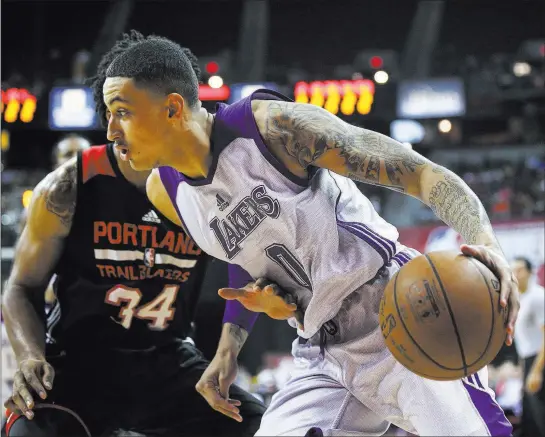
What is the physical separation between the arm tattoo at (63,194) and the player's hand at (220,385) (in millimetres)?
865

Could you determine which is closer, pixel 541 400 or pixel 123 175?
pixel 123 175

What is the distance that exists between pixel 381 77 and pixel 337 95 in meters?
1.22

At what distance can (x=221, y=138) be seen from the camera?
106 inches

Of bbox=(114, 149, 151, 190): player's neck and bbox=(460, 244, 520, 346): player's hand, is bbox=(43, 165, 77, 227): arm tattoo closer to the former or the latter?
bbox=(114, 149, 151, 190): player's neck

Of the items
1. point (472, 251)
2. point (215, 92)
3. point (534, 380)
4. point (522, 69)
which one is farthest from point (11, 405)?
point (522, 69)

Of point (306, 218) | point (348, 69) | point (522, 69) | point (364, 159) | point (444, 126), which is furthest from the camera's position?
point (444, 126)

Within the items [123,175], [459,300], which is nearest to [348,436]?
[459,300]

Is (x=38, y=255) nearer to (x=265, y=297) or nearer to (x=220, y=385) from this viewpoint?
(x=220, y=385)

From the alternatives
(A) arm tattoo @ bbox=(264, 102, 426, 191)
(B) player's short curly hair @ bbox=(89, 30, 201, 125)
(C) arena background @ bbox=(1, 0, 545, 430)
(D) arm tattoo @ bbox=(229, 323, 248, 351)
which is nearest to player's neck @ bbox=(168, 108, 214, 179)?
(B) player's short curly hair @ bbox=(89, 30, 201, 125)

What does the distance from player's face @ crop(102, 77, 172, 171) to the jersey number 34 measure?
3.13ft

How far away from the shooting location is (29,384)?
120 inches

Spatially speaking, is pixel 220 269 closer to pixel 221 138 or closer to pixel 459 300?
pixel 221 138

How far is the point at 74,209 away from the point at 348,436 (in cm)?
145

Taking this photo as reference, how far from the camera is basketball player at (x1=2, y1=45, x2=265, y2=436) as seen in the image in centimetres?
336
